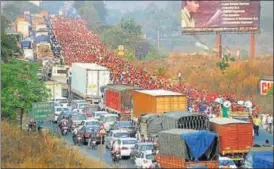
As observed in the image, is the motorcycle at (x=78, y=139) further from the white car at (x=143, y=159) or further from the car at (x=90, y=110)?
the car at (x=90, y=110)

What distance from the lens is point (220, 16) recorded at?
153 feet

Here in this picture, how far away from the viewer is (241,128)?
1944 cm

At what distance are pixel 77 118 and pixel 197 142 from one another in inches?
302

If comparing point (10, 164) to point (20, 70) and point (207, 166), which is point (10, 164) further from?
point (20, 70)

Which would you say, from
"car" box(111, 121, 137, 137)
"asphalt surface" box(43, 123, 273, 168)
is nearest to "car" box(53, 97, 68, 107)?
"asphalt surface" box(43, 123, 273, 168)

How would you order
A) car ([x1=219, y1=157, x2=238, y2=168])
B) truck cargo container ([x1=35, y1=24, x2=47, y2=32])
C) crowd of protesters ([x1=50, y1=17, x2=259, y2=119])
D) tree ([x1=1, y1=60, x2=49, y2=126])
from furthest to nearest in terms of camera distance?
truck cargo container ([x1=35, y1=24, x2=47, y2=32]) → crowd of protesters ([x1=50, y1=17, x2=259, y2=119]) → tree ([x1=1, y1=60, x2=49, y2=126]) → car ([x1=219, y1=157, x2=238, y2=168])

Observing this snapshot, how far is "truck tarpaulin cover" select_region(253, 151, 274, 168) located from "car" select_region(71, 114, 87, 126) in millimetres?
8001

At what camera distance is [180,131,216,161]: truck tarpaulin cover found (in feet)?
56.1

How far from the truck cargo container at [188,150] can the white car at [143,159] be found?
17 centimetres

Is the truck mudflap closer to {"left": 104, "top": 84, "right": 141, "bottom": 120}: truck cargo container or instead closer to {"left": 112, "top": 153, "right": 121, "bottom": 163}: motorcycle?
{"left": 112, "top": 153, "right": 121, "bottom": 163}: motorcycle

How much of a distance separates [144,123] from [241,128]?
9.71 ft

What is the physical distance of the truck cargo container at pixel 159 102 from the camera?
23.2m

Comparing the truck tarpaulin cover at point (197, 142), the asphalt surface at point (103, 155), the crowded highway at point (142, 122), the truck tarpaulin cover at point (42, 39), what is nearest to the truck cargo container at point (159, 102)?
the crowded highway at point (142, 122)

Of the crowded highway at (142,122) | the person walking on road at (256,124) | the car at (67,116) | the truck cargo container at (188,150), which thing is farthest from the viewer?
the person walking on road at (256,124)
